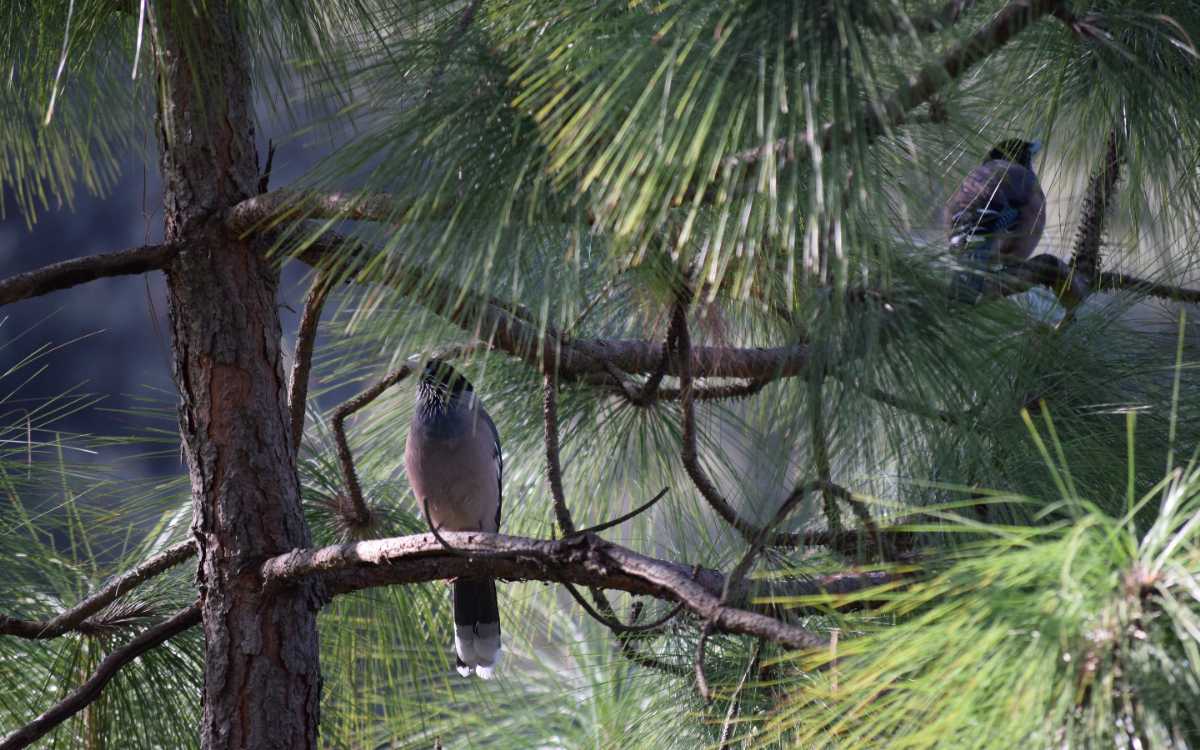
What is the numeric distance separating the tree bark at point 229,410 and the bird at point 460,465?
378 mm

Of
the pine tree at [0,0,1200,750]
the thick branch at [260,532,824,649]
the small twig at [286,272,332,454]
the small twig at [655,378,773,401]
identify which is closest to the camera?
the pine tree at [0,0,1200,750]

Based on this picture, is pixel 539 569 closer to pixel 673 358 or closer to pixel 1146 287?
pixel 673 358

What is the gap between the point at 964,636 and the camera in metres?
0.51

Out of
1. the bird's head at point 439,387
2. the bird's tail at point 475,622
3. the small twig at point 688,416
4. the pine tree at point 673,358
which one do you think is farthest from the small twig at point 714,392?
the bird's tail at point 475,622

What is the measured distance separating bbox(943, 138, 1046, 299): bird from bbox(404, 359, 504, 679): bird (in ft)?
2.03

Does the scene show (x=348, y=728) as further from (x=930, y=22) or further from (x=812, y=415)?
(x=930, y=22)

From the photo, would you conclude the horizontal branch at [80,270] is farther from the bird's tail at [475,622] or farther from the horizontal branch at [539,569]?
the bird's tail at [475,622]

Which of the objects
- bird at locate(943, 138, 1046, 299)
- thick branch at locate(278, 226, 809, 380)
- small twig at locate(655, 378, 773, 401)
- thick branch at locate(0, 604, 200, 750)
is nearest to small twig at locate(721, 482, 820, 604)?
thick branch at locate(278, 226, 809, 380)

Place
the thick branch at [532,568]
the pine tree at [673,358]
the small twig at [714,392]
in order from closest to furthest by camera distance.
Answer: the pine tree at [673,358]
the thick branch at [532,568]
the small twig at [714,392]

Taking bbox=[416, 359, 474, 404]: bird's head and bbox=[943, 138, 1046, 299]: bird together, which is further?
bbox=[416, 359, 474, 404]: bird's head

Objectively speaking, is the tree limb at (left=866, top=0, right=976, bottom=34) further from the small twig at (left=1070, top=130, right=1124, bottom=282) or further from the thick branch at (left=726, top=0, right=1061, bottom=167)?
the small twig at (left=1070, top=130, right=1124, bottom=282)

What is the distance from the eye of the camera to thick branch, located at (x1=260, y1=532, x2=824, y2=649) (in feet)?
2.31

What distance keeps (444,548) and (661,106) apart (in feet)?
1.29

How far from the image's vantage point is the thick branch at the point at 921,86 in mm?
625
